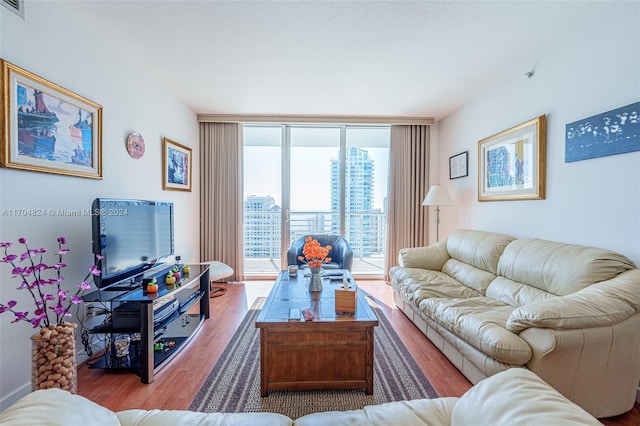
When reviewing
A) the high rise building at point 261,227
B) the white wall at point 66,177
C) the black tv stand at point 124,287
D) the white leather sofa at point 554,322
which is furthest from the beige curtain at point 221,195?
the white leather sofa at point 554,322

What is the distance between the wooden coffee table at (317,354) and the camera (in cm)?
174

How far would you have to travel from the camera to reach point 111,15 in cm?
199

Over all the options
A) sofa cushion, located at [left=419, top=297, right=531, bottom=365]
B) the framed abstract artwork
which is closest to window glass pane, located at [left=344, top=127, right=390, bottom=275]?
the framed abstract artwork

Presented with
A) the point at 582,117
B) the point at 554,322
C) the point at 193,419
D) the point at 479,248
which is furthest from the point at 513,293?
the point at 193,419

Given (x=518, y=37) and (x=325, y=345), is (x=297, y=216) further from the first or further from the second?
(x=518, y=37)

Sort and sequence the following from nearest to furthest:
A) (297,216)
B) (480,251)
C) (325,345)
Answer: (325,345) < (480,251) < (297,216)

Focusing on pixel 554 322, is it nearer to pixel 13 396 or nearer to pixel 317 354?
pixel 317 354

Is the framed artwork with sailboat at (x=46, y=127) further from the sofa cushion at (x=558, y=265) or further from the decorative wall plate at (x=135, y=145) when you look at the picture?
the sofa cushion at (x=558, y=265)

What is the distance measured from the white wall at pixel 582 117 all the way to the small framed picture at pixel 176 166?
373 cm

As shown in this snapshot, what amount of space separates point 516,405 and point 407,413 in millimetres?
337

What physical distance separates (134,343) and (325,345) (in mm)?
1624

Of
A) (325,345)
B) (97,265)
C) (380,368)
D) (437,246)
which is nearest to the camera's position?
(325,345)

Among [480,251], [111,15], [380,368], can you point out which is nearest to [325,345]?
[380,368]

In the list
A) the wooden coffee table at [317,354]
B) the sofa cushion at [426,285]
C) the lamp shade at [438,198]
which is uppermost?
the lamp shade at [438,198]
